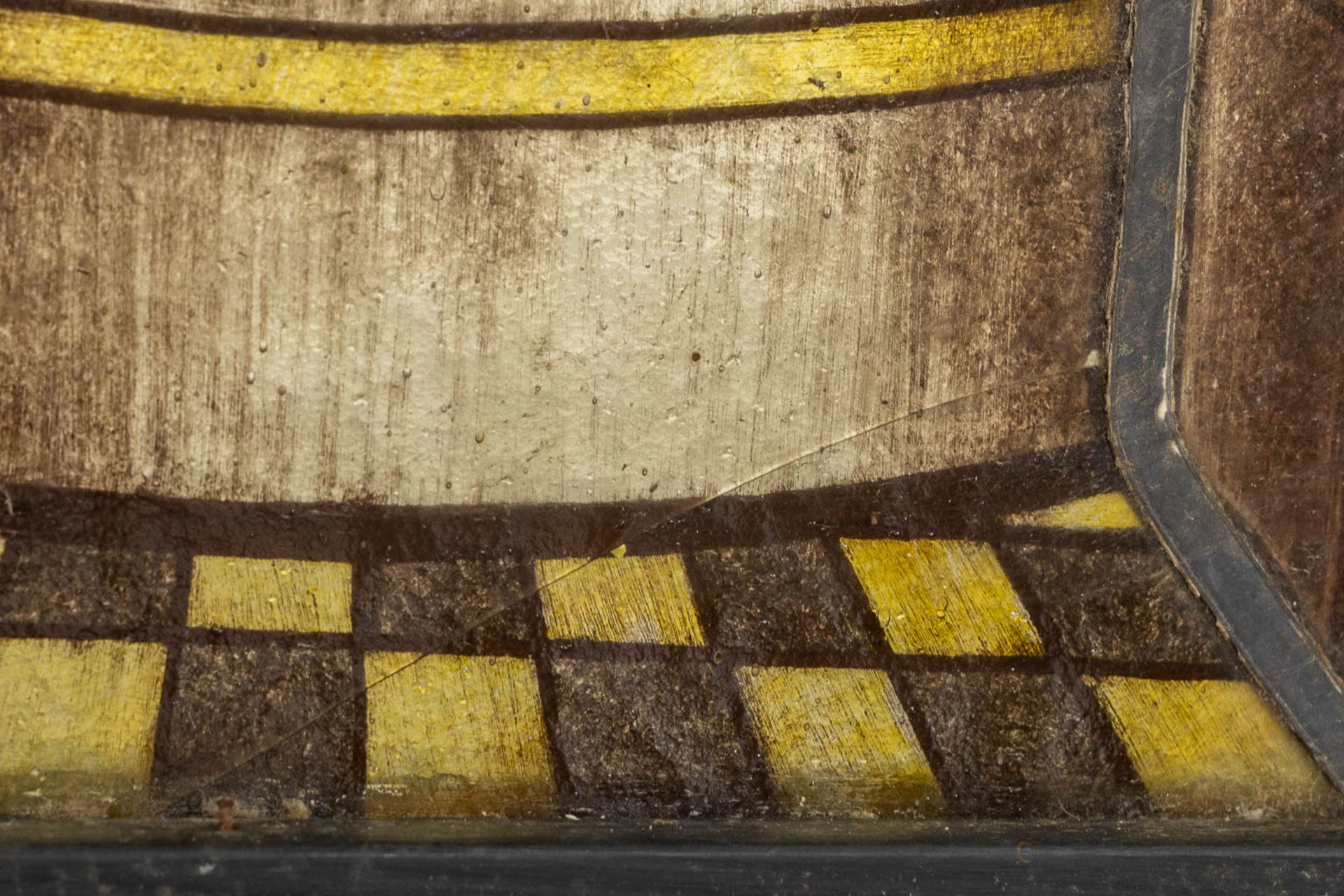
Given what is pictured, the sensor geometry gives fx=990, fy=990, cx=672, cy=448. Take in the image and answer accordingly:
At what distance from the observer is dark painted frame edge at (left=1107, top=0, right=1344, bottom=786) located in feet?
7.57

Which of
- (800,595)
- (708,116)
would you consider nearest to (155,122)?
(708,116)

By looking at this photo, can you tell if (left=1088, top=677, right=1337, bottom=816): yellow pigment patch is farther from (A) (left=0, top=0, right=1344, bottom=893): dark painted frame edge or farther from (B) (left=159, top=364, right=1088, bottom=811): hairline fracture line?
(B) (left=159, top=364, right=1088, bottom=811): hairline fracture line

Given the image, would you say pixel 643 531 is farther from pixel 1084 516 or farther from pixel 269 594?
pixel 1084 516

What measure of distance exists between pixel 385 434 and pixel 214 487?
0.40m

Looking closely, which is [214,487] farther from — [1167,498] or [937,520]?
[1167,498]

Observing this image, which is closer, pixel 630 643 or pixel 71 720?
pixel 71 720

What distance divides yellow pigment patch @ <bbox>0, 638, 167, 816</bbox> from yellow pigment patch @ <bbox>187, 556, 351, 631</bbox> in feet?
0.54

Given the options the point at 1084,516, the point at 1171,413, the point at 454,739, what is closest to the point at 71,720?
the point at 454,739

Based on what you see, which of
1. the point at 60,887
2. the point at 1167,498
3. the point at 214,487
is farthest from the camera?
the point at 1167,498

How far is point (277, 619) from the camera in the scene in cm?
227

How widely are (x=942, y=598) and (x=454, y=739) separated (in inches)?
47.5

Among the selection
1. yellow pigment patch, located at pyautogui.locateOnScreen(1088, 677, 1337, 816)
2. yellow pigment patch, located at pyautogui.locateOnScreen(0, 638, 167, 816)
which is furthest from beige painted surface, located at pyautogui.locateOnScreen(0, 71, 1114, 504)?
yellow pigment patch, located at pyautogui.locateOnScreen(1088, 677, 1337, 816)

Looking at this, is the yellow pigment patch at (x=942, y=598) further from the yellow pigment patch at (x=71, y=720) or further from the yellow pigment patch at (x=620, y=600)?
the yellow pigment patch at (x=71, y=720)

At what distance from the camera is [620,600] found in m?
2.35
